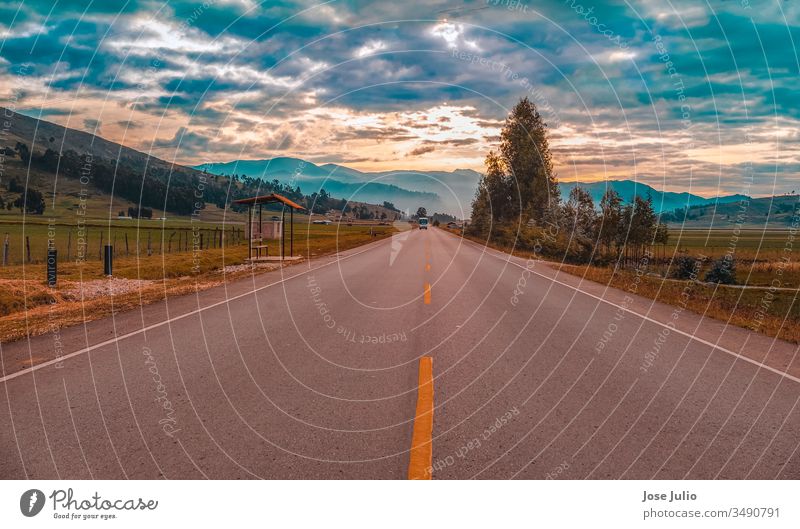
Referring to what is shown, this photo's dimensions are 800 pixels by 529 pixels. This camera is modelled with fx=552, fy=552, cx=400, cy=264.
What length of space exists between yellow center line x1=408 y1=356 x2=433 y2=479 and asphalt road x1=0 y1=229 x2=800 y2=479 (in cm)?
6

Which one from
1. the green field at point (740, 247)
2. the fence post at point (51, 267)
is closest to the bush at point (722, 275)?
the green field at point (740, 247)

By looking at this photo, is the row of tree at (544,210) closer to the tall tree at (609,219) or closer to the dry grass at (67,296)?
the tall tree at (609,219)

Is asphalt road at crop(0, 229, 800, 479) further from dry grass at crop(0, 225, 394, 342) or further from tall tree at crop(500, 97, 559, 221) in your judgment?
tall tree at crop(500, 97, 559, 221)

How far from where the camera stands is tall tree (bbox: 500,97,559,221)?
5881cm

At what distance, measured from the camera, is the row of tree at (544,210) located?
170ft

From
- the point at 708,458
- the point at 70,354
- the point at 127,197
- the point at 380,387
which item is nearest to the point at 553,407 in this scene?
the point at 708,458

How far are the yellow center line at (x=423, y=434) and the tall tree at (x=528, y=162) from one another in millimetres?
53104

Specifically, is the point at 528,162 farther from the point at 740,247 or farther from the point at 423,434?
the point at 423,434

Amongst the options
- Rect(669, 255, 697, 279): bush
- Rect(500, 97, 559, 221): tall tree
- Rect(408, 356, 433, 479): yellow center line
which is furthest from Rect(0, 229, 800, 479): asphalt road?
Rect(500, 97, 559, 221): tall tree

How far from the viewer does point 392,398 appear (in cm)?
568

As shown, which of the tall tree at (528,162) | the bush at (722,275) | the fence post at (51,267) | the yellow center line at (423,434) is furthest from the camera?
the tall tree at (528,162)

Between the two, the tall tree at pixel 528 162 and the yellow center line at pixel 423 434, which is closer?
the yellow center line at pixel 423 434
